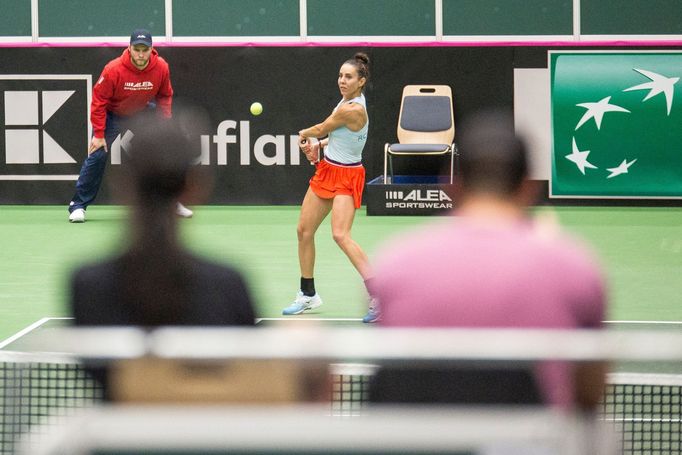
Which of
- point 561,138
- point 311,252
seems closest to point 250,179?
→ point 561,138

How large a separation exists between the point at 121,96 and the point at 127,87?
0.13m

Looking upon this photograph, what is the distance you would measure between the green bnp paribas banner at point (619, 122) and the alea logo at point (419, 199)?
5.83ft

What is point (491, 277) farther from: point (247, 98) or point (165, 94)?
point (247, 98)

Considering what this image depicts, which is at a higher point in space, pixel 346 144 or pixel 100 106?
pixel 100 106

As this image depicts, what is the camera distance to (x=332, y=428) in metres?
2.07

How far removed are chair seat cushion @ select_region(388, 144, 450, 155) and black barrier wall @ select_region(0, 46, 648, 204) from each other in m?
1.02

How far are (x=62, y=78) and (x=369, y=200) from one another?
4233mm

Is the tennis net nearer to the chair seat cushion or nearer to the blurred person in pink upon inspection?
the blurred person in pink

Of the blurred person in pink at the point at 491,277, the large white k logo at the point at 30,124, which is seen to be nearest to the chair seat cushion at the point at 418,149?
the large white k logo at the point at 30,124

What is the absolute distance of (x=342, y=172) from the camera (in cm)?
809

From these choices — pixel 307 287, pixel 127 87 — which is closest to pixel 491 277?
pixel 307 287

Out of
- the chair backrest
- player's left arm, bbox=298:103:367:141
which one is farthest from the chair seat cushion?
player's left arm, bbox=298:103:367:141

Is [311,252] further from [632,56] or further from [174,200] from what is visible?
[632,56]

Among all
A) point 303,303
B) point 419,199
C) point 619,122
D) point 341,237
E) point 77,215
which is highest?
point 619,122
